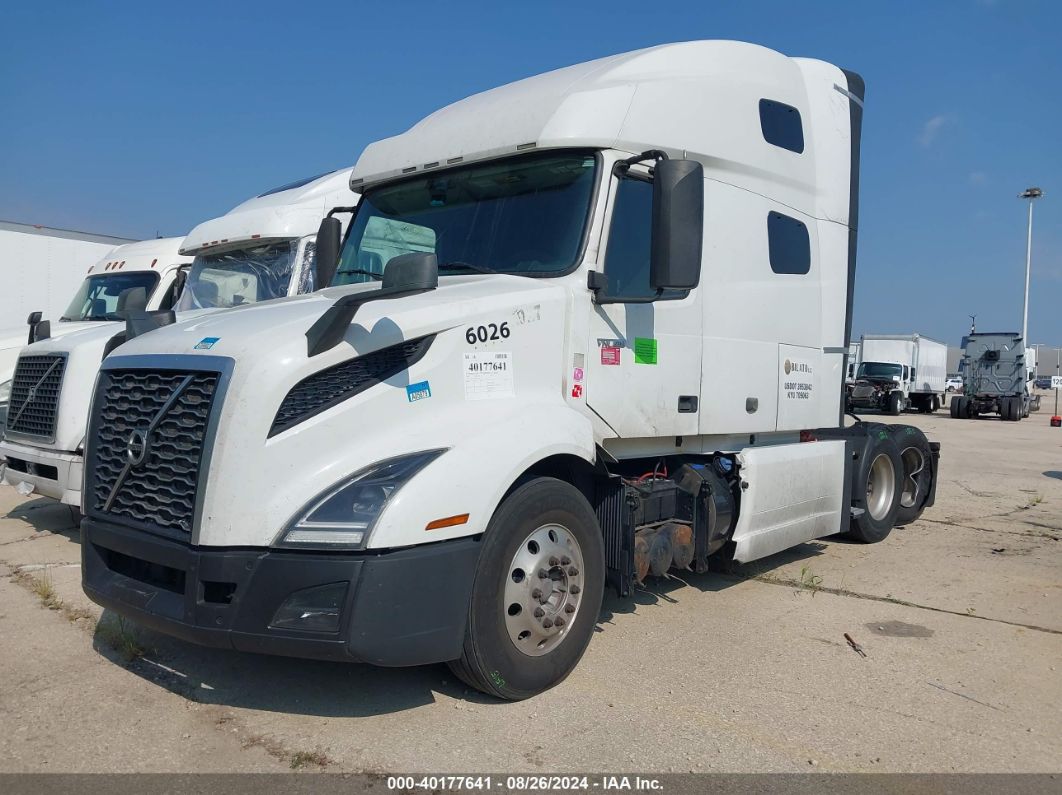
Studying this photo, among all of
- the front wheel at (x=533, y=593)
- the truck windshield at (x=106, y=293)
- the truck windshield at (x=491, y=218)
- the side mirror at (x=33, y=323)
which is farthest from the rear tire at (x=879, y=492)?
the truck windshield at (x=106, y=293)

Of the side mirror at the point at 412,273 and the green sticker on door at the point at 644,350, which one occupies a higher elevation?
the side mirror at the point at 412,273

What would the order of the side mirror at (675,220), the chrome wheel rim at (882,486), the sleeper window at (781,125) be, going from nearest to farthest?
1. the side mirror at (675,220)
2. the sleeper window at (781,125)
3. the chrome wheel rim at (882,486)

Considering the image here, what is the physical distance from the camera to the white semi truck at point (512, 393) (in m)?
3.35

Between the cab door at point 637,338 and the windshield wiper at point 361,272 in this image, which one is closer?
the cab door at point 637,338

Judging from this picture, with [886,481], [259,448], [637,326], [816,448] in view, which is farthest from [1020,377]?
[259,448]

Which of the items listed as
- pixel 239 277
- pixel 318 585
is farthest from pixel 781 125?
pixel 239 277

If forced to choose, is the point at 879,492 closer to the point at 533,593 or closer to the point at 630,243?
the point at 630,243

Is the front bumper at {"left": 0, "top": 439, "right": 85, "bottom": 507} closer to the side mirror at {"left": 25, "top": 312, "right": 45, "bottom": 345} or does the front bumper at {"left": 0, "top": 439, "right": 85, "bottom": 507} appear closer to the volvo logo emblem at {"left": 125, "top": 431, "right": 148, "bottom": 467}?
the side mirror at {"left": 25, "top": 312, "right": 45, "bottom": 345}

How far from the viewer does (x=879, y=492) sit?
8078 millimetres

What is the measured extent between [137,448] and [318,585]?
111 cm

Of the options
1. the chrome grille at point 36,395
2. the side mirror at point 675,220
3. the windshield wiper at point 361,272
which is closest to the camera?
the side mirror at point 675,220

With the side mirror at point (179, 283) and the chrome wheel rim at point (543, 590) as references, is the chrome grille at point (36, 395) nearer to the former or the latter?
the side mirror at point (179, 283)

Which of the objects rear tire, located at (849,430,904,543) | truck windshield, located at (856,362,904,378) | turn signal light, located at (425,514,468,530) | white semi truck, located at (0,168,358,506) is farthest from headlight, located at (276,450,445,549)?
truck windshield, located at (856,362,904,378)

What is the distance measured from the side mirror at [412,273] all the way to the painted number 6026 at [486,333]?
1.00 feet
